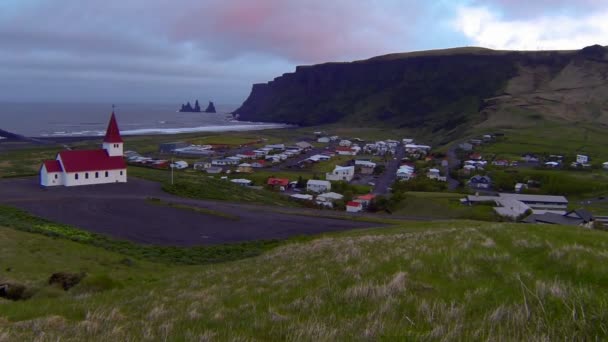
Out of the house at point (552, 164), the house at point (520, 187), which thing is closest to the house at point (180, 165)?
the house at point (520, 187)

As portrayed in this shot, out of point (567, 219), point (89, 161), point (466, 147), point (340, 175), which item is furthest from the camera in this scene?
point (466, 147)

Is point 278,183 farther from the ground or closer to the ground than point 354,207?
farther from the ground

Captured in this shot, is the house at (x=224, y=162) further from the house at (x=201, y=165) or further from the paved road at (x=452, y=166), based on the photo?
the paved road at (x=452, y=166)

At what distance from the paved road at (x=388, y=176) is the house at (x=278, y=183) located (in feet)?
49.0

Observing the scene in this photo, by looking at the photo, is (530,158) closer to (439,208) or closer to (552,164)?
(552,164)

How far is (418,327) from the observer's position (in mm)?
4637

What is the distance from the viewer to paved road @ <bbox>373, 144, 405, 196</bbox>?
8119 centimetres

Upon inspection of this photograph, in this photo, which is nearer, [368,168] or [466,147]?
[368,168]

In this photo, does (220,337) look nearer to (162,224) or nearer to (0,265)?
(0,265)

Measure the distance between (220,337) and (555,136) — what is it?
13243 cm

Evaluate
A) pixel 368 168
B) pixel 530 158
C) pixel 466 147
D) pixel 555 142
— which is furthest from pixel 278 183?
pixel 555 142

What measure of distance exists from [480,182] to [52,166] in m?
68.2

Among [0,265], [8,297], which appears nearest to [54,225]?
[0,265]

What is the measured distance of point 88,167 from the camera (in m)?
48.1
